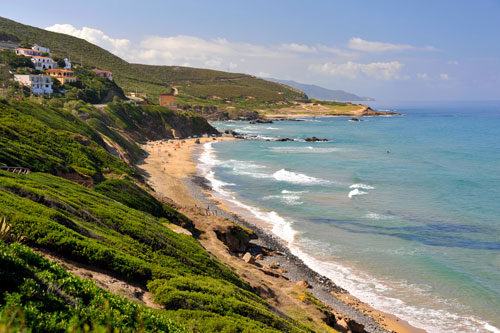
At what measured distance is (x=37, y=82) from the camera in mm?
73438

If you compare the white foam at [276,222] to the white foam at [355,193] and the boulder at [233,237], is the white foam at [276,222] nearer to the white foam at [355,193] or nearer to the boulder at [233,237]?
the boulder at [233,237]

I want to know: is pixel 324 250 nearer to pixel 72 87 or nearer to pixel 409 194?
pixel 409 194

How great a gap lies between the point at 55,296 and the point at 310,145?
3251 inches

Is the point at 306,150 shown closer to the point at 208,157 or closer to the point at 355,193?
the point at 208,157

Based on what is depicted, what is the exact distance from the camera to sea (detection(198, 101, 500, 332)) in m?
22.1

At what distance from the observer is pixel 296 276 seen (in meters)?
24.0

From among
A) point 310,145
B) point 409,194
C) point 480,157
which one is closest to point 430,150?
point 480,157

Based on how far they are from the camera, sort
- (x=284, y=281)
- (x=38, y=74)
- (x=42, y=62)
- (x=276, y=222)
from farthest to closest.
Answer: (x=42, y=62), (x=38, y=74), (x=276, y=222), (x=284, y=281)

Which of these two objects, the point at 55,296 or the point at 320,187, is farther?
the point at 320,187

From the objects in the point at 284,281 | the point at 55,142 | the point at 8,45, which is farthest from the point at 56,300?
the point at 8,45

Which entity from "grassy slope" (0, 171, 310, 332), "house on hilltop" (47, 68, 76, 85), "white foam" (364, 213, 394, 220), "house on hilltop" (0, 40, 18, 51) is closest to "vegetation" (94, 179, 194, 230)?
"grassy slope" (0, 171, 310, 332)

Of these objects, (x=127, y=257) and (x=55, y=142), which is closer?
(x=127, y=257)

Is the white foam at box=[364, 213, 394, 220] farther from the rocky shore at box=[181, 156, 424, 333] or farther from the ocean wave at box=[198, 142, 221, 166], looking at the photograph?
the ocean wave at box=[198, 142, 221, 166]

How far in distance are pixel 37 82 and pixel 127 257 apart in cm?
7333
